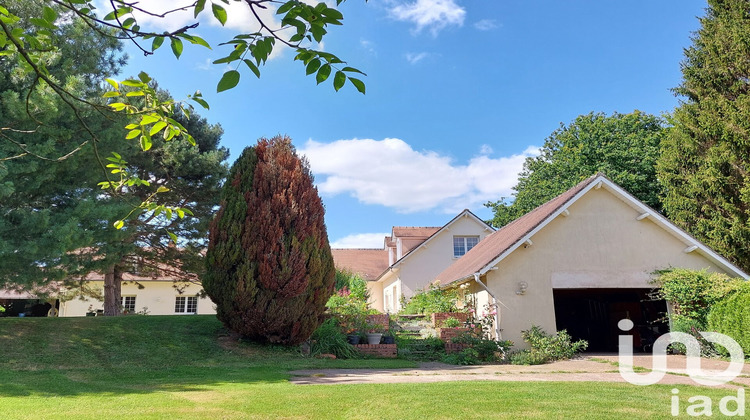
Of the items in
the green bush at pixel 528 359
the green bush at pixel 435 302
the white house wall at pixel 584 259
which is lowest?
the green bush at pixel 528 359

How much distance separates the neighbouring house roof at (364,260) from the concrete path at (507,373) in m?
23.6

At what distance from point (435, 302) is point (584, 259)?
17.7 ft

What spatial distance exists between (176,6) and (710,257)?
1735cm

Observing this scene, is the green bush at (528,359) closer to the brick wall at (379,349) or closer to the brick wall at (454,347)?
the brick wall at (454,347)

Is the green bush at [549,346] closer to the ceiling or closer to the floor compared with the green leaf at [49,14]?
closer to the floor

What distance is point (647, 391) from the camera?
745cm

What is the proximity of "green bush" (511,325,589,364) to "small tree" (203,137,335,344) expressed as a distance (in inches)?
235

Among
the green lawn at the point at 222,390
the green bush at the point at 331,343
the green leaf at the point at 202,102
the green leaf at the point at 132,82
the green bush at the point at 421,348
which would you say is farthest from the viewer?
the green bush at the point at 421,348

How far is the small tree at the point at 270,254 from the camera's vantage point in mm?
12359

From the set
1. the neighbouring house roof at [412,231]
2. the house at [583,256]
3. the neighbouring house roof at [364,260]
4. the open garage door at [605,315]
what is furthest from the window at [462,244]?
the house at [583,256]

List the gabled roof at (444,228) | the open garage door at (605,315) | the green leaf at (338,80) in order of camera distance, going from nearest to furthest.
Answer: the green leaf at (338,80), the open garage door at (605,315), the gabled roof at (444,228)

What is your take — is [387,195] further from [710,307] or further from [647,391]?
[647,391]

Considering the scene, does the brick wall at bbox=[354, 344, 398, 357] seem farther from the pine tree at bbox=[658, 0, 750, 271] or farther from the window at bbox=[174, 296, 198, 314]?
the window at bbox=[174, 296, 198, 314]

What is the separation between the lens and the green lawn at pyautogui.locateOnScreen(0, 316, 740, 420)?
6031mm
